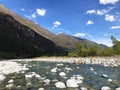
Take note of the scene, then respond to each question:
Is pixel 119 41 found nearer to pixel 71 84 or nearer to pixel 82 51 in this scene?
pixel 82 51

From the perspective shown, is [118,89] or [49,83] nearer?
[118,89]

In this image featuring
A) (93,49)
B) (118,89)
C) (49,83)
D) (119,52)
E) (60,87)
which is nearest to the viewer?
(118,89)

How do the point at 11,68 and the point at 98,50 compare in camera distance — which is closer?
the point at 11,68

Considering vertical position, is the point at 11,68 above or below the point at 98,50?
below

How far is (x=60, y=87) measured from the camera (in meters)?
19.1

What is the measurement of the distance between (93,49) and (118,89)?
8349 centimetres

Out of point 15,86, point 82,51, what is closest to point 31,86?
point 15,86

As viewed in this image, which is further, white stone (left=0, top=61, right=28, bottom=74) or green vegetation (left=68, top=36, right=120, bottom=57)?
green vegetation (left=68, top=36, right=120, bottom=57)

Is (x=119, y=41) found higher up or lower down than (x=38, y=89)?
higher up

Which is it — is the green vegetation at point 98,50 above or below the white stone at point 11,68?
above

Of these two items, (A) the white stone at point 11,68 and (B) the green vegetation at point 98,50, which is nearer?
(A) the white stone at point 11,68

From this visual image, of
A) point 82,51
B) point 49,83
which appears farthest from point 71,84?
point 82,51

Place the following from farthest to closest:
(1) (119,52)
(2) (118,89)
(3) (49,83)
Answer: (1) (119,52), (3) (49,83), (2) (118,89)

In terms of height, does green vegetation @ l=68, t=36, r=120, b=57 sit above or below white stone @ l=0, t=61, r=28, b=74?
above
